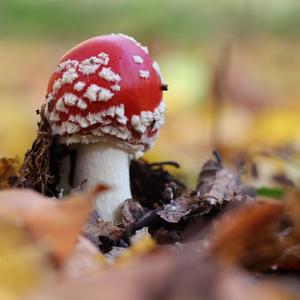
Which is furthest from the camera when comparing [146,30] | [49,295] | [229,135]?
[146,30]

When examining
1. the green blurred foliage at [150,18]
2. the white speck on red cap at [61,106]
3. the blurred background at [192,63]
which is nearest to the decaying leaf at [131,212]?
the white speck on red cap at [61,106]

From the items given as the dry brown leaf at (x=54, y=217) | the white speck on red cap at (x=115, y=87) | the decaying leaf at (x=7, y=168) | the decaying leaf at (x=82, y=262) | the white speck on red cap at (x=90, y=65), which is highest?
the white speck on red cap at (x=90, y=65)

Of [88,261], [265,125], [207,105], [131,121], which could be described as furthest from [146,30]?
[88,261]

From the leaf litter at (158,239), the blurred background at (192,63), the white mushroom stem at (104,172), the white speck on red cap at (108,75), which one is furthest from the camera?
the blurred background at (192,63)

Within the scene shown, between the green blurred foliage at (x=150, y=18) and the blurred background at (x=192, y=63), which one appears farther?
the green blurred foliage at (x=150, y=18)

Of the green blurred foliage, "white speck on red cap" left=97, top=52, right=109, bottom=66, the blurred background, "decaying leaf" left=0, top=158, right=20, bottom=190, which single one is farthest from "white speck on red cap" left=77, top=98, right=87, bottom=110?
the green blurred foliage

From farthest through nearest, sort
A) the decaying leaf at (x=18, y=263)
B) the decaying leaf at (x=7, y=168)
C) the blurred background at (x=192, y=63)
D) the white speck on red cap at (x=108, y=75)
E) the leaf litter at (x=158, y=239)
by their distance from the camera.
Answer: the blurred background at (x=192, y=63), the decaying leaf at (x=7, y=168), the white speck on red cap at (x=108, y=75), the decaying leaf at (x=18, y=263), the leaf litter at (x=158, y=239)

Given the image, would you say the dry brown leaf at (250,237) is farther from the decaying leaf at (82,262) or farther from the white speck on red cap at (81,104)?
Answer: the white speck on red cap at (81,104)

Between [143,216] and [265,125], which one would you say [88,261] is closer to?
[143,216]

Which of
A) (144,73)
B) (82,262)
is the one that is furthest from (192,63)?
(82,262)
